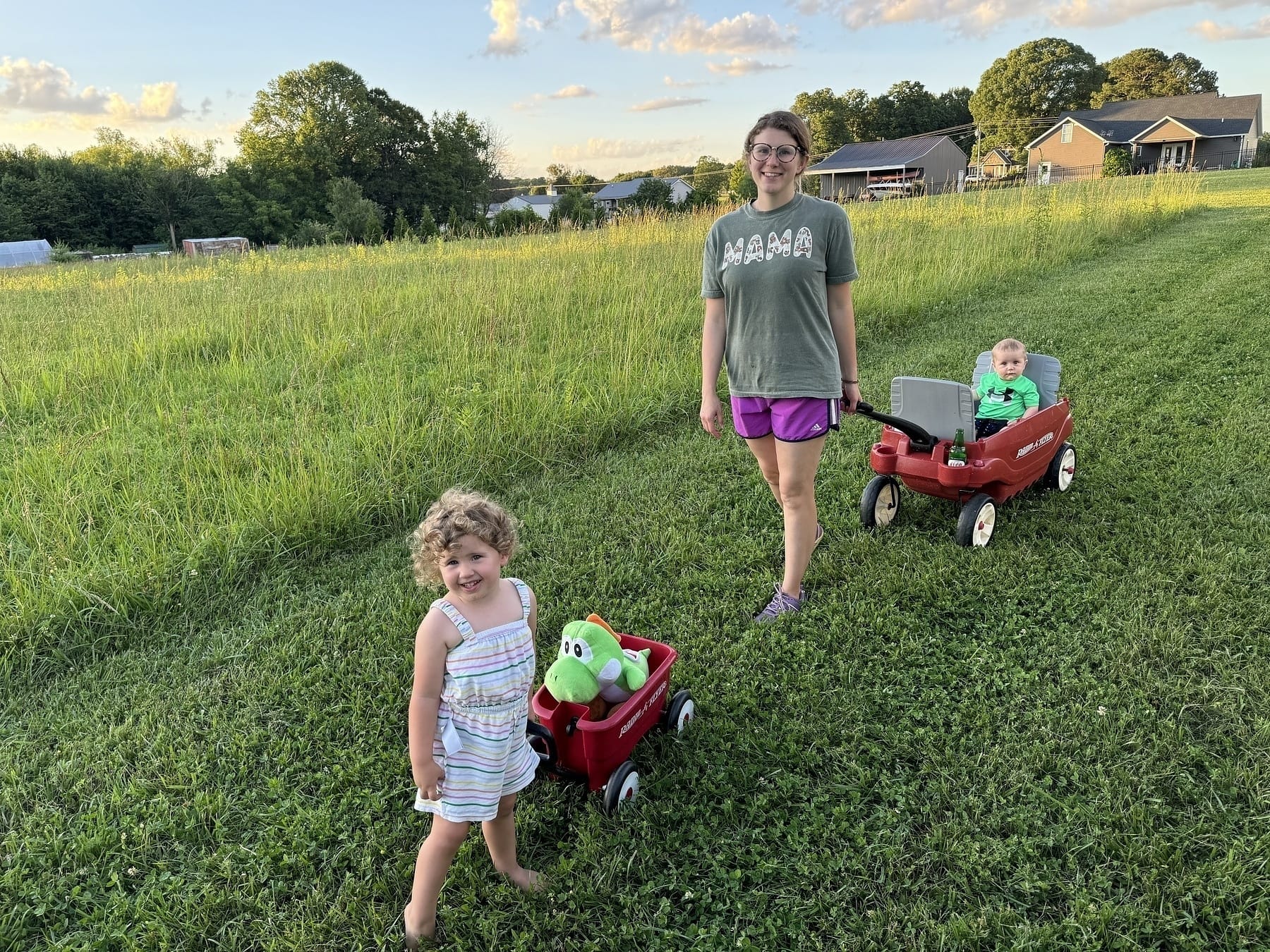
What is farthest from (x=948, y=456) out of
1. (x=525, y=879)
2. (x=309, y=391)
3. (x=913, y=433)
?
(x=309, y=391)

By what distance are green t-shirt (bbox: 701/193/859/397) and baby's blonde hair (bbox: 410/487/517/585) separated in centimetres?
151

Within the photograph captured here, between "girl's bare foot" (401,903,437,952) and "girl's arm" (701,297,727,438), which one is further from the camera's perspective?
"girl's arm" (701,297,727,438)

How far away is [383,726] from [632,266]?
7.81 metres

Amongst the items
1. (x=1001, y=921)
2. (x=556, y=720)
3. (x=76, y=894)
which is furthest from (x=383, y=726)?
(x=1001, y=921)

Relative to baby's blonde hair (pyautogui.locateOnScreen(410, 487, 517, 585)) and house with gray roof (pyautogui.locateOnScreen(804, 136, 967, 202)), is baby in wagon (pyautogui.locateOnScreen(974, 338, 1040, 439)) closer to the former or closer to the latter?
baby's blonde hair (pyautogui.locateOnScreen(410, 487, 517, 585))

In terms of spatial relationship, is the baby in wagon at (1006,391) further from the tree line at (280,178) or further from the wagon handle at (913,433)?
the tree line at (280,178)

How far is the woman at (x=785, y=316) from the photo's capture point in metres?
2.84

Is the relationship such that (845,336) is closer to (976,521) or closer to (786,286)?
(786,286)

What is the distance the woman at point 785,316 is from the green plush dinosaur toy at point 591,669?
98cm

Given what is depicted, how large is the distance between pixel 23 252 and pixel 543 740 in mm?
40944

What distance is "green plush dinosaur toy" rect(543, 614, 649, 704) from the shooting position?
2.30 metres

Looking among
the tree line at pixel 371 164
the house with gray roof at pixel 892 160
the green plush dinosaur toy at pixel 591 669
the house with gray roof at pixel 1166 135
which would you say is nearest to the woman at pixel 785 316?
the green plush dinosaur toy at pixel 591 669

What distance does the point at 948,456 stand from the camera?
147 inches

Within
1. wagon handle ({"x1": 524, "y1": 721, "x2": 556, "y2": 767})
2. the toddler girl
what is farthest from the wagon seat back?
the toddler girl
